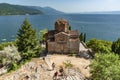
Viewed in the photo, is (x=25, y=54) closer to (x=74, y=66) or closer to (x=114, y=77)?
(x=74, y=66)

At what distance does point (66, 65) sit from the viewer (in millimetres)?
42406

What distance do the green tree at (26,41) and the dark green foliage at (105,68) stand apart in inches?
730

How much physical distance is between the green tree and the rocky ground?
14.5ft

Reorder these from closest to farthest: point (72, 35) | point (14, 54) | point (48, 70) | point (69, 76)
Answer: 1. point (69, 76)
2. point (48, 70)
3. point (14, 54)
4. point (72, 35)

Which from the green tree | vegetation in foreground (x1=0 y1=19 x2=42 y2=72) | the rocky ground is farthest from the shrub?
the rocky ground

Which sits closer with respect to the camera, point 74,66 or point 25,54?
point 74,66

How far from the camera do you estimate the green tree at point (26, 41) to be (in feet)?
165

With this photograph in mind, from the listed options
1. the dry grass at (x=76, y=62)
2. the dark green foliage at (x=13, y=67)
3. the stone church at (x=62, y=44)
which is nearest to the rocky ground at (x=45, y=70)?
the dry grass at (x=76, y=62)

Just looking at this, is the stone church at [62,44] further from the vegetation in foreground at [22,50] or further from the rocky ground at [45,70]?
the rocky ground at [45,70]

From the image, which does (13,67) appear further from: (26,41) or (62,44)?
(62,44)

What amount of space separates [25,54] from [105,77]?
72.5 ft

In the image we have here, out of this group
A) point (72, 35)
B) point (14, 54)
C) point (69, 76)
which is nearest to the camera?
point (69, 76)

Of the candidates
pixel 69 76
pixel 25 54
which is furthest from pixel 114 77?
pixel 25 54

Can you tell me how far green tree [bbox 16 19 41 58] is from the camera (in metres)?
50.2
